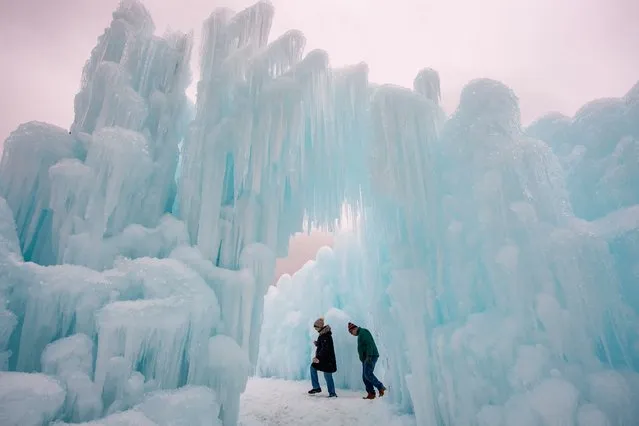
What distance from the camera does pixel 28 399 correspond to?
419 centimetres

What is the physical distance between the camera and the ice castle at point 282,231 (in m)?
5.26

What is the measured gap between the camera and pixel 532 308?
242 inches

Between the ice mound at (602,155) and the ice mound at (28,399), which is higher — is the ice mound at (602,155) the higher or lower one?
the higher one

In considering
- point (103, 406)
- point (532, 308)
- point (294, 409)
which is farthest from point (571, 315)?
point (103, 406)

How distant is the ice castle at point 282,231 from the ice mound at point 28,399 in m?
0.02

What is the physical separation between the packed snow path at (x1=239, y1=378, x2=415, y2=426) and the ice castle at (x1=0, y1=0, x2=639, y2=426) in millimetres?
995

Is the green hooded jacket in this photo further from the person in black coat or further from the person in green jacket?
the person in black coat

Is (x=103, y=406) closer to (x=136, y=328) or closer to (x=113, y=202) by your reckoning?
(x=136, y=328)

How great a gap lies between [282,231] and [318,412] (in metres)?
4.17

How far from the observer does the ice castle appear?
526 cm

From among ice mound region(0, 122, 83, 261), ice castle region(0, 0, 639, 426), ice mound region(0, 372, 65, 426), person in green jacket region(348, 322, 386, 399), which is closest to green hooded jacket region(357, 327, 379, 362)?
person in green jacket region(348, 322, 386, 399)

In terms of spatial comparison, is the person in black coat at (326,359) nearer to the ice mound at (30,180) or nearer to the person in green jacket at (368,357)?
the person in green jacket at (368,357)

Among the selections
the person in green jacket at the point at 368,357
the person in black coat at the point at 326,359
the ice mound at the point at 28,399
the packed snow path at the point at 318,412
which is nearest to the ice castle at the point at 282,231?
the ice mound at the point at 28,399

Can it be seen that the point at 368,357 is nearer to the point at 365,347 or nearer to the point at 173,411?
the point at 365,347
